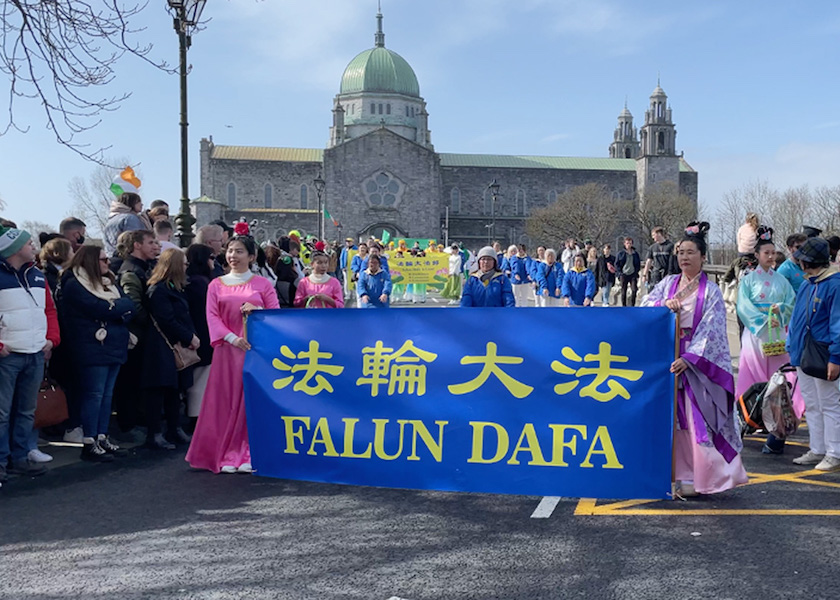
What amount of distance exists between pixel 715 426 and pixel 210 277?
4972mm

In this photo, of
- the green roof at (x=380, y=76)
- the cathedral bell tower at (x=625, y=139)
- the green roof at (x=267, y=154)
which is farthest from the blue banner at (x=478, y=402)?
the cathedral bell tower at (x=625, y=139)

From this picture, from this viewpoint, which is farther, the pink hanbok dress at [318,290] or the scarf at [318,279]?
the scarf at [318,279]

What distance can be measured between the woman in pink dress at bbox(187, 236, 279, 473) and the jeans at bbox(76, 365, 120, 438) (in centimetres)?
96

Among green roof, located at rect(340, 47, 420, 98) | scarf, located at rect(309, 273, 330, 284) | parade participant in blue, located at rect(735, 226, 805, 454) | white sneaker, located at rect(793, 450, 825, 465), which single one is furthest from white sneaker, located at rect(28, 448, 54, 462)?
green roof, located at rect(340, 47, 420, 98)

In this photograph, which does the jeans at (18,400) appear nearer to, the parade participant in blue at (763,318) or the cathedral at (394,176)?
the parade participant in blue at (763,318)

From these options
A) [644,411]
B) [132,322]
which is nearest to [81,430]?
[132,322]

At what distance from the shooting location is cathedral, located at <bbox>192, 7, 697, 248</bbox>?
74.2 m

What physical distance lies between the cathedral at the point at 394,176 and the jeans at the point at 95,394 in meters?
64.6

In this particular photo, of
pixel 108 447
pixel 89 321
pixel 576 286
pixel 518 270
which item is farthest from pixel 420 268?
pixel 89 321

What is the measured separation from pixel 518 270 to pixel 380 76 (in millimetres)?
68472

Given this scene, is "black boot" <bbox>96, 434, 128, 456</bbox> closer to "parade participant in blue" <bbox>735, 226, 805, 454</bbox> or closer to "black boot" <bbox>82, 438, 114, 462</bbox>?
"black boot" <bbox>82, 438, 114, 462</bbox>

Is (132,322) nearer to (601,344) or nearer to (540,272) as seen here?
(601,344)

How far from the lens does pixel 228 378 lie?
21.3 ft

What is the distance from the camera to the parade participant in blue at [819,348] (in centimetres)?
636
